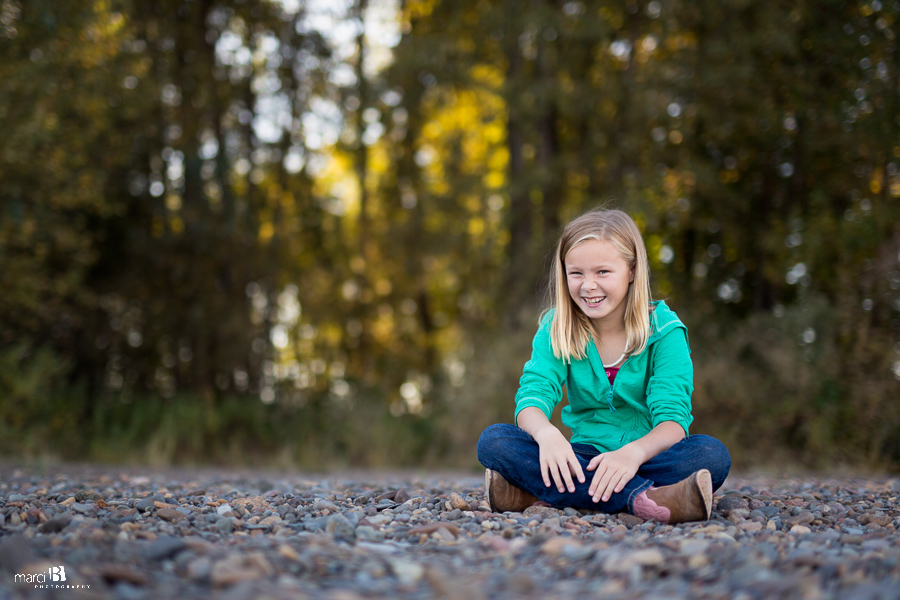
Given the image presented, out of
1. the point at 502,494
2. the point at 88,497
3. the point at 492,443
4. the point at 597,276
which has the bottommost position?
the point at 88,497

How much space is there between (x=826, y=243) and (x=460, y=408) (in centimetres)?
488

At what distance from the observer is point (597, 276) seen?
2.89 meters

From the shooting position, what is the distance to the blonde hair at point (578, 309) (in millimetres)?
2912

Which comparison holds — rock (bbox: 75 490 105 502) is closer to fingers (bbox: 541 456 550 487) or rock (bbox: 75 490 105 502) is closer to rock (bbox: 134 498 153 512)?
rock (bbox: 134 498 153 512)

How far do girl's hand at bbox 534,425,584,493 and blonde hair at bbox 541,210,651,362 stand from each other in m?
0.44

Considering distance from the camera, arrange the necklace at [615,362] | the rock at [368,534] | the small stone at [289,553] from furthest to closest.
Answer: the necklace at [615,362] < the rock at [368,534] < the small stone at [289,553]

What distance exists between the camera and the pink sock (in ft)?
8.61

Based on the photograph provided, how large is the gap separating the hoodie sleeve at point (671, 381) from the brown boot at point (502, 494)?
663 millimetres

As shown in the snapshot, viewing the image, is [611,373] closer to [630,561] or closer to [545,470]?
[545,470]

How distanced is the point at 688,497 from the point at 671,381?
0.47m

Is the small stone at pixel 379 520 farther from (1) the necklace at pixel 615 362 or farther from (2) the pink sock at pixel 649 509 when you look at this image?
(1) the necklace at pixel 615 362

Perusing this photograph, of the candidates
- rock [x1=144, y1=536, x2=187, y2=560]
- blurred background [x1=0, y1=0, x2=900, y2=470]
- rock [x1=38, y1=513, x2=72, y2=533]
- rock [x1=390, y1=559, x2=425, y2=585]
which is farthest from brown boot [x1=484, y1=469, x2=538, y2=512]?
blurred background [x1=0, y1=0, x2=900, y2=470]

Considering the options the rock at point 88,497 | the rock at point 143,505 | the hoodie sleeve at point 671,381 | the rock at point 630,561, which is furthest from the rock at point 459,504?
the rock at point 88,497

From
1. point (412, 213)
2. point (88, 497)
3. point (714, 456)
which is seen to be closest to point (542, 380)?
point (714, 456)
